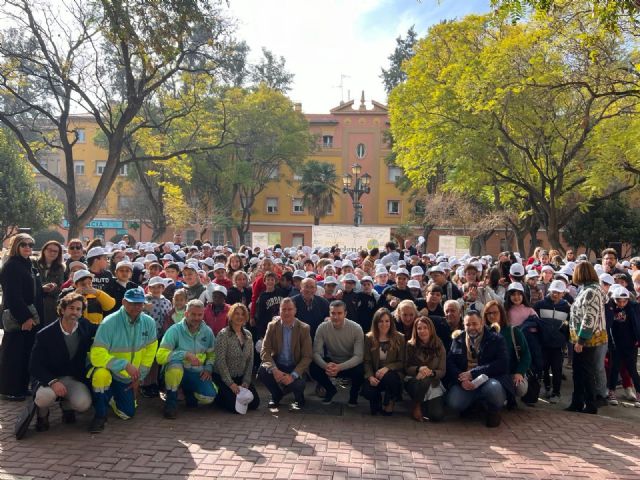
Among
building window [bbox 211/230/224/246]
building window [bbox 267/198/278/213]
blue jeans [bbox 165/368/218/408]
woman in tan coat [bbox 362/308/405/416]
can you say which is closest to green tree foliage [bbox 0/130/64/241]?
building window [bbox 211/230/224/246]

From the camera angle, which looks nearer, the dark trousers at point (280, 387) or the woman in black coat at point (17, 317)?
the woman in black coat at point (17, 317)

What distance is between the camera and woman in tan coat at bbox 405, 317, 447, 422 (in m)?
6.48

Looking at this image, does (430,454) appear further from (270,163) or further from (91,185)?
(91,185)

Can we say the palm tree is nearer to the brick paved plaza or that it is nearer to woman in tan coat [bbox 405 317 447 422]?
woman in tan coat [bbox 405 317 447 422]

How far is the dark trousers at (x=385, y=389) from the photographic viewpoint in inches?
259

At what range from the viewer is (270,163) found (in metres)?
41.3

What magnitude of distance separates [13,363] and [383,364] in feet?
15.2

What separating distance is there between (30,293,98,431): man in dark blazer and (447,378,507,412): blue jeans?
4252 mm

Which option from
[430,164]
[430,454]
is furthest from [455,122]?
[430,454]

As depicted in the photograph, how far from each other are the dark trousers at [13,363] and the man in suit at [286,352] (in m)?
2.96

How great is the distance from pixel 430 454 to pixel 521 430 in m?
1.51

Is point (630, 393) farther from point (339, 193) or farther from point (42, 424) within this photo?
point (339, 193)

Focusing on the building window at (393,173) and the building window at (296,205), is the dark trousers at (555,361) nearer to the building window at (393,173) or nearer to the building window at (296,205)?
the building window at (393,173)

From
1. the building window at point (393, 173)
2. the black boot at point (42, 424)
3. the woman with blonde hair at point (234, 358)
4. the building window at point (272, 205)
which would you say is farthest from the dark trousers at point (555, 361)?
the building window at point (272, 205)
